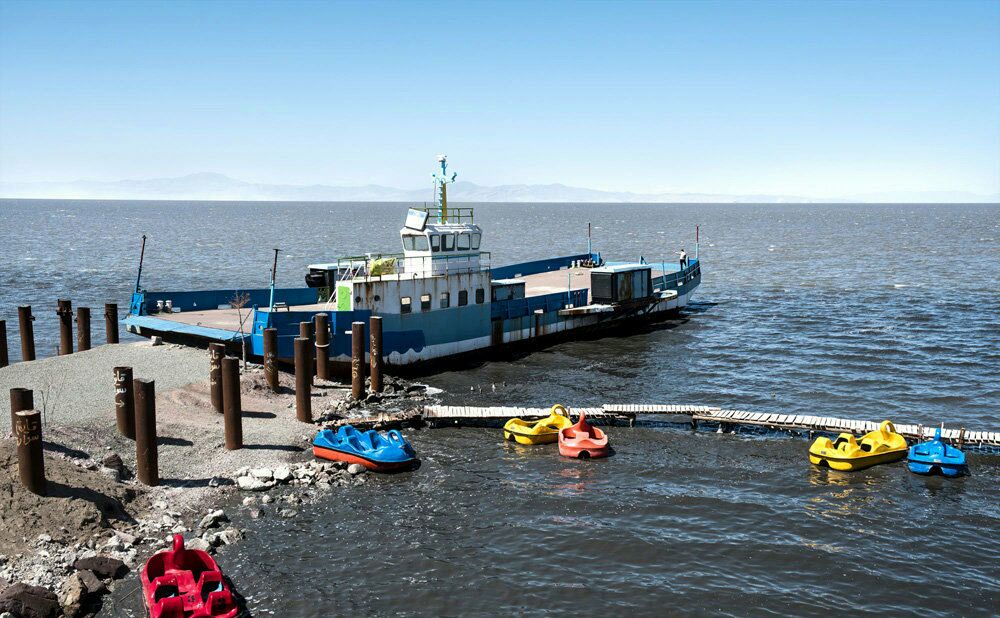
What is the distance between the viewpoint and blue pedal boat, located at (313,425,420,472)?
25.5m

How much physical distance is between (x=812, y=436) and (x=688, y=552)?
10.4m

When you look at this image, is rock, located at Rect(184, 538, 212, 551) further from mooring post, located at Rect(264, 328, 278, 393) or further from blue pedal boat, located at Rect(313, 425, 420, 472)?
mooring post, located at Rect(264, 328, 278, 393)

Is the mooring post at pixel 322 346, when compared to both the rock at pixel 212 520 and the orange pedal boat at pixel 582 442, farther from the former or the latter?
the rock at pixel 212 520

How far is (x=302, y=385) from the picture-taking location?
94.8 ft

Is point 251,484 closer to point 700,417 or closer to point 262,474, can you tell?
point 262,474

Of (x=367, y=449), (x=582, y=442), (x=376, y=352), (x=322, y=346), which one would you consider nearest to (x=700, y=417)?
(x=582, y=442)

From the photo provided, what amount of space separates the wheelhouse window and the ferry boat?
0.16ft

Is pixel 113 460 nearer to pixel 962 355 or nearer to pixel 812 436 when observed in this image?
pixel 812 436

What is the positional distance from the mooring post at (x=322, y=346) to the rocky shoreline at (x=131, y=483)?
0.88 meters

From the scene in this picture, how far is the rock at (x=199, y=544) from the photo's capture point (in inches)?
768

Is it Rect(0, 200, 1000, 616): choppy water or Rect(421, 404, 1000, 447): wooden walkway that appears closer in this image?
Rect(0, 200, 1000, 616): choppy water

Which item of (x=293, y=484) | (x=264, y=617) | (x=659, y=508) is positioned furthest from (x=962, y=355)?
(x=264, y=617)

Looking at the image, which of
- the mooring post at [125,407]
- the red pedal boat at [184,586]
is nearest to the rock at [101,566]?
the red pedal boat at [184,586]

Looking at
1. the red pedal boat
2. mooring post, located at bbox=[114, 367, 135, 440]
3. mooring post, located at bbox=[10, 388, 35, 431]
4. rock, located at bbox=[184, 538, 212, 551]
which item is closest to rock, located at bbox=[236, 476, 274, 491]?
rock, located at bbox=[184, 538, 212, 551]
